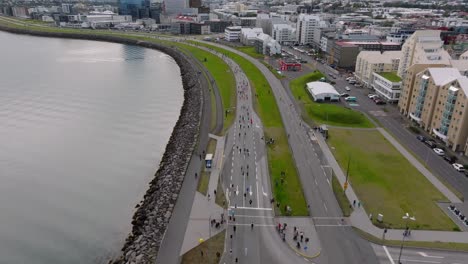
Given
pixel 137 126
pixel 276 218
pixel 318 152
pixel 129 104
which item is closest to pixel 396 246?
pixel 276 218

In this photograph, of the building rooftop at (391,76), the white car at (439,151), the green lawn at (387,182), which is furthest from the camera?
the building rooftop at (391,76)

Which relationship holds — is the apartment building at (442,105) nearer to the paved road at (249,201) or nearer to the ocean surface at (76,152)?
the paved road at (249,201)

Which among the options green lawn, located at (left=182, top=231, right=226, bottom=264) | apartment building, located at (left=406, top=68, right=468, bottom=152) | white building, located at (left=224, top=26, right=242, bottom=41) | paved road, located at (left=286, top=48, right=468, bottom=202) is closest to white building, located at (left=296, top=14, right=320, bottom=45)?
white building, located at (left=224, top=26, right=242, bottom=41)

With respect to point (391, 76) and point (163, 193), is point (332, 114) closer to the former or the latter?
point (391, 76)

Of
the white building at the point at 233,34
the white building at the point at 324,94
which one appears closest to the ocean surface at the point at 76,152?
the white building at the point at 324,94

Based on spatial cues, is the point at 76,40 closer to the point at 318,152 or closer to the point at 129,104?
the point at 129,104

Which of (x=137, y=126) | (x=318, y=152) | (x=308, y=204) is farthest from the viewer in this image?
(x=137, y=126)

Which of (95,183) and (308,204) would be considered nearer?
(308,204)
